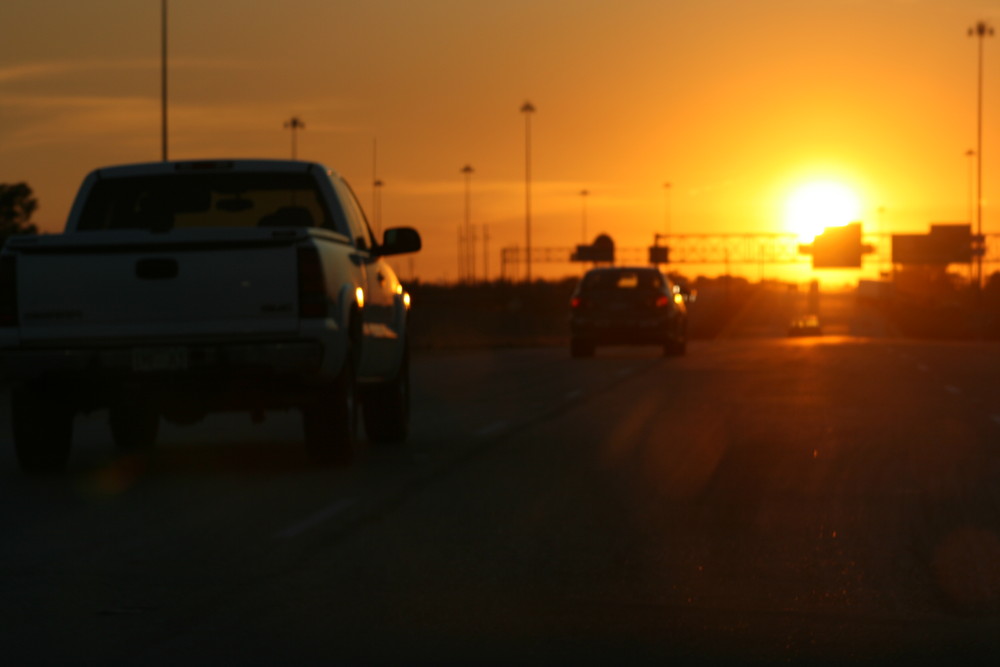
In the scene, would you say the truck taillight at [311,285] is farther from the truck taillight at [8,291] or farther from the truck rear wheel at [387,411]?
the truck rear wheel at [387,411]

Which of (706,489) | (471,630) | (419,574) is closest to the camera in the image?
(471,630)

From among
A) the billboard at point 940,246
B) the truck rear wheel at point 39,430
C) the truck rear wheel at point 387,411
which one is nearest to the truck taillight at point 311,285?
the truck rear wheel at point 39,430

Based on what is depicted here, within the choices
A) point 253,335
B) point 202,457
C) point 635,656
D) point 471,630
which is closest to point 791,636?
point 635,656

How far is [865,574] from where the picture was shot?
8.12 m

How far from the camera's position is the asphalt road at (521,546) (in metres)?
6.67

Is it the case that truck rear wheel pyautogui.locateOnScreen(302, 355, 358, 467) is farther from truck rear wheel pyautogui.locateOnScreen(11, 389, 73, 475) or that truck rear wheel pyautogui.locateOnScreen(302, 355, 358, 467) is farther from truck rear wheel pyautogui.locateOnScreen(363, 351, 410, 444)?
truck rear wheel pyautogui.locateOnScreen(363, 351, 410, 444)

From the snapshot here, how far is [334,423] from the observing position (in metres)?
12.3

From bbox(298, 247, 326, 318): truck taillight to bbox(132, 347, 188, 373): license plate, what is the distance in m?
0.80

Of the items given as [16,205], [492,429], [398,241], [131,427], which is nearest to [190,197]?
[398,241]

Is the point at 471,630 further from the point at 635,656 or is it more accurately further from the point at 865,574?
the point at 865,574

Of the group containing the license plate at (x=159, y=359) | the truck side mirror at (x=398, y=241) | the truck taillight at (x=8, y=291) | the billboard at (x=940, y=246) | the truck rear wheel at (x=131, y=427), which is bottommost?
the truck rear wheel at (x=131, y=427)

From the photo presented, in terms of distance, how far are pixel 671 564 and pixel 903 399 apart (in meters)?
13.3

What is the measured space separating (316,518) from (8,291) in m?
2.87

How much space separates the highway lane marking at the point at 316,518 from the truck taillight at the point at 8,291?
2491 mm
